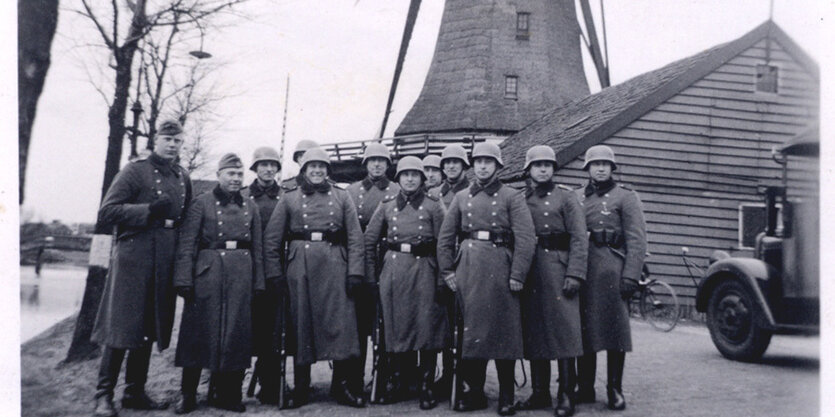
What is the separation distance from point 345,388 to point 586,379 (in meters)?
1.95

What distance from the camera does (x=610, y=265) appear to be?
18.5 ft

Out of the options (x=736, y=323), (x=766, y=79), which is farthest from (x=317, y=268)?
(x=766, y=79)

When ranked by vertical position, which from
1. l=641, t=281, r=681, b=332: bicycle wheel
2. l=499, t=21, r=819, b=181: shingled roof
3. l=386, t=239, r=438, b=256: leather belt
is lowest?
l=641, t=281, r=681, b=332: bicycle wheel

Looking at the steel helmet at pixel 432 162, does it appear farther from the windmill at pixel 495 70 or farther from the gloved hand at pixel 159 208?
the windmill at pixel 495 70

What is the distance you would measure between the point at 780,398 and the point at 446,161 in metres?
3.44

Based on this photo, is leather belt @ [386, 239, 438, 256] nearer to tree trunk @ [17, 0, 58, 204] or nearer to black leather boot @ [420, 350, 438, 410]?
black leather boot @ [420, 350, 438, 410]

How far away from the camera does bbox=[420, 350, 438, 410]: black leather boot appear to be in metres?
5.46

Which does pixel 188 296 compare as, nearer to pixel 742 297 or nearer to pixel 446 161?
pixel 446 161


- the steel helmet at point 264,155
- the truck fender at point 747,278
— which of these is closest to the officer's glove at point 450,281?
the steel helmet at point 264,155

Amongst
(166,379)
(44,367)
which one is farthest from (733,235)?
(44,367)

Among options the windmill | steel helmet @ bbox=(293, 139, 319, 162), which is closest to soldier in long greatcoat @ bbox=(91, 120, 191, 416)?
steel helmet @ bbox=(293, 139, 319, 162)

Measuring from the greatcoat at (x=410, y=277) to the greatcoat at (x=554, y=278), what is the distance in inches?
28.8

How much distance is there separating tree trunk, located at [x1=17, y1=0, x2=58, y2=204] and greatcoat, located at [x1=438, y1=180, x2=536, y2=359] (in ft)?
10.2
